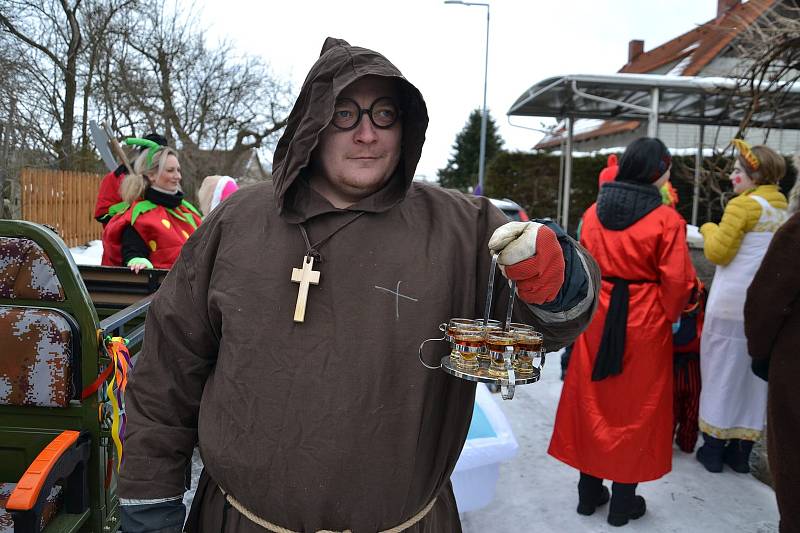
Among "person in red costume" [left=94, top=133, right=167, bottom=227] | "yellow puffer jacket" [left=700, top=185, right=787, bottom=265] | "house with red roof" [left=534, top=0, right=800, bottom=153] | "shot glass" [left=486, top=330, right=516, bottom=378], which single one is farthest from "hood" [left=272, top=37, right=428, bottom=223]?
"house with red roof" [left=534, top=0, right=800, bottom=153]

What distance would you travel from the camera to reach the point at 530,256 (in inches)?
48.2

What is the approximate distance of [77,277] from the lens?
7.06 feet

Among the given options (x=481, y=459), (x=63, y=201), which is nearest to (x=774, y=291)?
(x=481, y=459)

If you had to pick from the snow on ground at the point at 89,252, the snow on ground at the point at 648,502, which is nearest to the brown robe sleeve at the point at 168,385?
the snow on ground at the point at 648,502

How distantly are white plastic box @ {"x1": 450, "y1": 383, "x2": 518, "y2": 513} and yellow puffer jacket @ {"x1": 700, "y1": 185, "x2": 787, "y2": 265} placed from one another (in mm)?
1765

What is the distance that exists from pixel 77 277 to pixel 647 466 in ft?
9.40

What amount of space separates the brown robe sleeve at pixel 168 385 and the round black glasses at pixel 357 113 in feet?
1.67

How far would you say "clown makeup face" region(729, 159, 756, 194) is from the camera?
370 cm

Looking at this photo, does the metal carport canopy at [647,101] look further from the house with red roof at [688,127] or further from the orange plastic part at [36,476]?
the orange plastic part at [36,476]

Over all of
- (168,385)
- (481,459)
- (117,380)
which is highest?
(168,385)

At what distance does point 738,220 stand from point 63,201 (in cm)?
1213

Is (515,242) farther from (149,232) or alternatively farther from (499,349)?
(149,232)

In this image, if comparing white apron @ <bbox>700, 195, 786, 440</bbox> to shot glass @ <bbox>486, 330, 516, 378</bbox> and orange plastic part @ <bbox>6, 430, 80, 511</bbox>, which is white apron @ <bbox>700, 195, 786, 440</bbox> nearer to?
shot glass @ <bbox>486, 330, 516, 378</bbox>

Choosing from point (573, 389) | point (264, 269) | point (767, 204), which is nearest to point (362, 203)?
point (264, 269)
